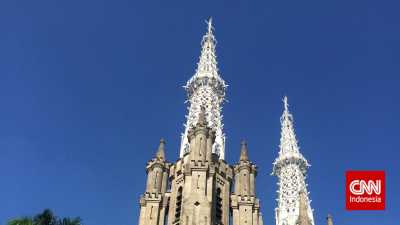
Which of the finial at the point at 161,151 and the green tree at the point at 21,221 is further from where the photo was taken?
the finial at the point at 161,151

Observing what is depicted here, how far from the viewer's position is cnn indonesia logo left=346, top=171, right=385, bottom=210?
39906 millimetres

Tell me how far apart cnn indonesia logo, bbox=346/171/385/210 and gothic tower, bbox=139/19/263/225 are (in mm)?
15269

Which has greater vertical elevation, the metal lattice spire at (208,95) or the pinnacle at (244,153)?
the metal lattice spire at (208,95)

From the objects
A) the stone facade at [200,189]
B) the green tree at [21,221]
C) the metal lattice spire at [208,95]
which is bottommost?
the green tree at [21,221]

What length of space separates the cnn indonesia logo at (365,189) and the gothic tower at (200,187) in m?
15.3

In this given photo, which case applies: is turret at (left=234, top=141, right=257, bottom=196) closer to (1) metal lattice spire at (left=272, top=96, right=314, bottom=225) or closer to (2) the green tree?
(1) metal lattice spire at (left=272, top=96, right=314, bottom=225)

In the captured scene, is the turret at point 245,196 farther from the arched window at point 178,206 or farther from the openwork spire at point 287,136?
the openwork spire at point 287,136

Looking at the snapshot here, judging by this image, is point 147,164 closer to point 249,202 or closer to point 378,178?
point 249,202

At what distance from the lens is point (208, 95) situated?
76625 millimetres

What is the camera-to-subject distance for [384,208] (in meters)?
39.2

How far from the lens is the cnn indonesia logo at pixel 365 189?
39906 millimetres

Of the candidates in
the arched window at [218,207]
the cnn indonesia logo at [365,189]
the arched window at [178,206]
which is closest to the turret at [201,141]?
the arched window at [218,207]

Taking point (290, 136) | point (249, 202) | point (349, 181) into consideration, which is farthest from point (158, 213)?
point (290, 136)

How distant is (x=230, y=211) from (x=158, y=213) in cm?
758
